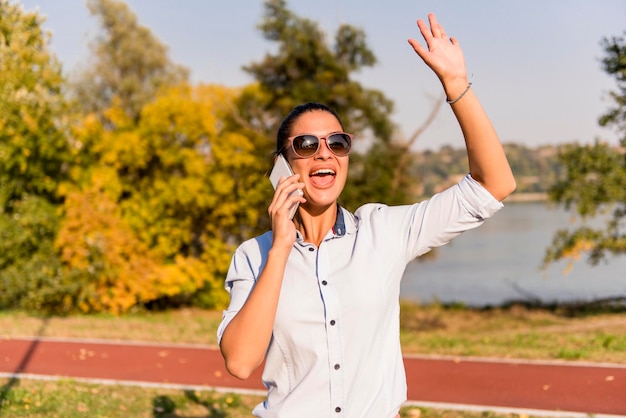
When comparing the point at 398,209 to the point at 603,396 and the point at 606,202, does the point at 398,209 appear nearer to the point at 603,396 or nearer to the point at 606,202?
the point at 603,396

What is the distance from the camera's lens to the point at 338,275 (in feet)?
7.91

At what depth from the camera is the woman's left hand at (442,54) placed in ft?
7.79

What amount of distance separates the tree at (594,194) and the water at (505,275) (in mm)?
505

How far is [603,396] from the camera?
7.70 m

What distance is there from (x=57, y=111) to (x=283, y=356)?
20.2 meters

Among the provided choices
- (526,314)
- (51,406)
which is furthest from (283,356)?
(526,314)

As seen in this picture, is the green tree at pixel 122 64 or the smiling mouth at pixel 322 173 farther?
the green tree at pixel 122 64

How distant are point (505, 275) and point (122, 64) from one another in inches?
889

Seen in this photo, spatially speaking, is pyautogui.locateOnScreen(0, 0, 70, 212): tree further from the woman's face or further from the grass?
the woman's face

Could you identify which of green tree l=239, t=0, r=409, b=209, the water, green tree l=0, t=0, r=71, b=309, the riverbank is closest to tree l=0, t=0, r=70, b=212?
green tree l=0, t=0, r=71, b=309

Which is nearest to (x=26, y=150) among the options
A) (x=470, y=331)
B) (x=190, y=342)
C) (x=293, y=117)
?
(x=190, y=342)

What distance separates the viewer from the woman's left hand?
2373 mm

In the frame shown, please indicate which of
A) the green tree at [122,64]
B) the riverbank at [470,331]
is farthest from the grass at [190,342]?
the green tree at [122,64]

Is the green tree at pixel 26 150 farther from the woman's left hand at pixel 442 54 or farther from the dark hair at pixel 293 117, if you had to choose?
the woman's left hand at pixel 442 54
